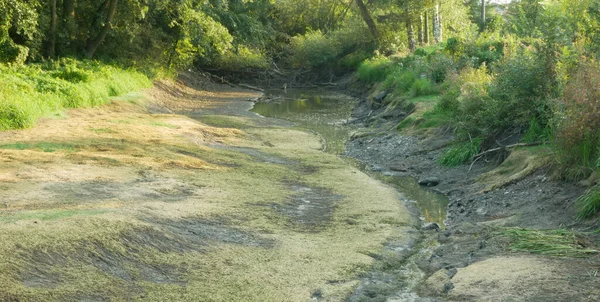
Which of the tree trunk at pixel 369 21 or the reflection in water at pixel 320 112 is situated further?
the tree trunk at pixel 369 21

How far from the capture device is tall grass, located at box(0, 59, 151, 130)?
14742 millimetres

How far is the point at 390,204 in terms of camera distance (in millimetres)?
11672

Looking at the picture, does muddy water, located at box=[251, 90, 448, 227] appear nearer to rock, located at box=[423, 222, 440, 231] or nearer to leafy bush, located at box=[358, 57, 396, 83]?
rock, located at box=[423, 222, 440, 231]

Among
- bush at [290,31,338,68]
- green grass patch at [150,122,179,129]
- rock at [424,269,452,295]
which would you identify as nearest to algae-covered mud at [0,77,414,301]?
rock at [424,269,452,295]

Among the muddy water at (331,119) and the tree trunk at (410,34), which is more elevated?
the tree trunk at (410,34)

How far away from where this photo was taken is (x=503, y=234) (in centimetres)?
914

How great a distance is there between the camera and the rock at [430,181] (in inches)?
552

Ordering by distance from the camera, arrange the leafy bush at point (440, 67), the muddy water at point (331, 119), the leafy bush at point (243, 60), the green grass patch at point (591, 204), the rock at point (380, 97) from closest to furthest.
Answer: the green grass patch at point (591, 204) < the muddy water at point (331, 119) < the leafy bush at point (440, 67) < the rock at point (380, 97) < the leafy bush at point (243, 60)

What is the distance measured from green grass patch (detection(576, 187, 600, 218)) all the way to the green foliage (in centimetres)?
545

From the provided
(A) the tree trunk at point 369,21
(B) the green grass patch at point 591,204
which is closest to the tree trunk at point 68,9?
(A) the tree trunk at point 369,21


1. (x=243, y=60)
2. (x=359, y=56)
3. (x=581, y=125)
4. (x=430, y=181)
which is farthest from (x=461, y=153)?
(x=243, y=60)

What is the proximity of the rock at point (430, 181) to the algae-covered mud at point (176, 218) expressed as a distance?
3.76 ft

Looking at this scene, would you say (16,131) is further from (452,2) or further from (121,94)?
(452,2)

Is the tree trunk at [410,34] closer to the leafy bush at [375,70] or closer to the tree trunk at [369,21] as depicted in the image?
the tree trunk at [369,21]
